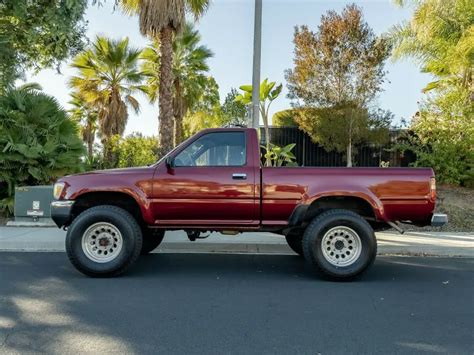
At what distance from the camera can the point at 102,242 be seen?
20.5ft

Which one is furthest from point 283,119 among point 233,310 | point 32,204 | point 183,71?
point 233,310

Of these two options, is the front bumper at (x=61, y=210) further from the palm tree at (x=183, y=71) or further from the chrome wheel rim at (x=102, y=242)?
the palm tree at (x=183, y=71)

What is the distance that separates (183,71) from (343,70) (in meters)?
10.4

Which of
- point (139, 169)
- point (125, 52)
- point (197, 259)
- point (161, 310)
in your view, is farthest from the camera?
point (125, 52)

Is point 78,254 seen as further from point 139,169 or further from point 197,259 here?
point 197,259

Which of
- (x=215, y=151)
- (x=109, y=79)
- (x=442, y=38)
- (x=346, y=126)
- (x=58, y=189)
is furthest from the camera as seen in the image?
(x=109, y=79)

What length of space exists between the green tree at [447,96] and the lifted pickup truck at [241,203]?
7722mm

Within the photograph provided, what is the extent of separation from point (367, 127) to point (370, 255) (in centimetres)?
1040

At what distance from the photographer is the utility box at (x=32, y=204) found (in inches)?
412

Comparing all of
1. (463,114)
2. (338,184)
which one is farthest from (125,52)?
(338,184)

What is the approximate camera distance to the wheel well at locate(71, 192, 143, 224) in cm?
646

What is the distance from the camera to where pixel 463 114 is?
13.4 m

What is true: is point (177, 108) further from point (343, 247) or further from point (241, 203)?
point (343, 247)

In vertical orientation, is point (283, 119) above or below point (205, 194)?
above
